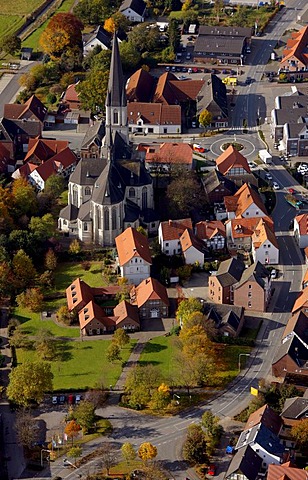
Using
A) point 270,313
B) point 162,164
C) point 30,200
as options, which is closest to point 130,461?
point 270,313

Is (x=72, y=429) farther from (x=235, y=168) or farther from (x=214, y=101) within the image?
(x=214, y=101)

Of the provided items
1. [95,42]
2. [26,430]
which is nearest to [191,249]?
[26,430]

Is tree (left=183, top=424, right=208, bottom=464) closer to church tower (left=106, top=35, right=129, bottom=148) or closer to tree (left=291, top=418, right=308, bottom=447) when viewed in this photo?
tree (left=291, top=418, right=308, bottom=447)

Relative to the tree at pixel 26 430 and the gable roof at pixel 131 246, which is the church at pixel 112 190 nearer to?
the gable roof at pixel 131 246

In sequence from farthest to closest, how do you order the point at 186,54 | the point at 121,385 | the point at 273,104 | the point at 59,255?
1. the point at 186,54
2. the point at 273,104
3. the point at 59,255
4. the point at 121,385

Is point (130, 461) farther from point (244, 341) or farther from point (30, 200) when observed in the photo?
point (30, 200)

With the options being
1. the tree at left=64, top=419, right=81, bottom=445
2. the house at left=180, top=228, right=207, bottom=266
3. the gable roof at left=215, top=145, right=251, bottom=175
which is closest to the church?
the house at left=180, top=228, right=207, bottom=266
